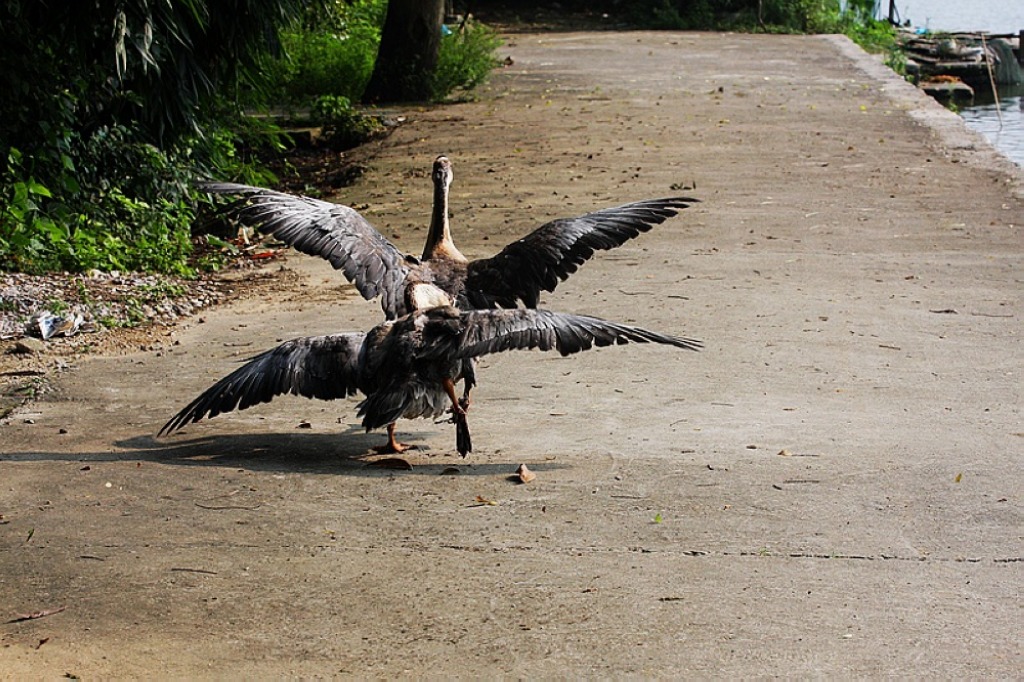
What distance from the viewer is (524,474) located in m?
5.36

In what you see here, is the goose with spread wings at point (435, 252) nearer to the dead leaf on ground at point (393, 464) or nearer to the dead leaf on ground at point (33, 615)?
the dead leaf on ground at point (393, 464)

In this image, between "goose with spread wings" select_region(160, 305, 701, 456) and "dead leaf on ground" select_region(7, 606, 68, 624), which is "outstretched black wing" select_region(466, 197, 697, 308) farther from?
"dead leaf on ground" select_region(7, 606, 68, 624)

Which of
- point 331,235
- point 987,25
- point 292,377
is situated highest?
point 987,25

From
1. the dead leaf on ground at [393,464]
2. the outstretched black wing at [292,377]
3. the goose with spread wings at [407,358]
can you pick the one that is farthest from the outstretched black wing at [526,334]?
the dead leaf on ground at [393,464]

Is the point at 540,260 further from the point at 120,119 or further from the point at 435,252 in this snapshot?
the point at 120,119

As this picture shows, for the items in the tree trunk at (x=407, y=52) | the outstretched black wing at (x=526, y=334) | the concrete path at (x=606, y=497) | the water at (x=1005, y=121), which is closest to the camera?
the concrete path at (x=606, y=497)

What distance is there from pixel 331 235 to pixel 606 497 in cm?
216

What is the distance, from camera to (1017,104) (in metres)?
24.6

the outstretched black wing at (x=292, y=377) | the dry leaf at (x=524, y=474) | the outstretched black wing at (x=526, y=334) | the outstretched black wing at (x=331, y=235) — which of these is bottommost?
the dry leaf at (x=524, y=474)

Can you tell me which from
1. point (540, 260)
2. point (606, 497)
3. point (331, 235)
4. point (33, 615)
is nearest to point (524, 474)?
point (606, 497)

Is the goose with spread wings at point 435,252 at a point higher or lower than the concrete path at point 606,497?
higher

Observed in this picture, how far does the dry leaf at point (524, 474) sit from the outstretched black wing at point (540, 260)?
118 centimetres

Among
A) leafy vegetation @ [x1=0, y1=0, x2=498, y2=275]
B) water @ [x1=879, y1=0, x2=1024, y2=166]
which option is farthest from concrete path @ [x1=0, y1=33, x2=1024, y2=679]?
water @ [x1=879, y1=0, x2=1024, y2=166]

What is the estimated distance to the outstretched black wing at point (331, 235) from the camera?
21.1 ft
